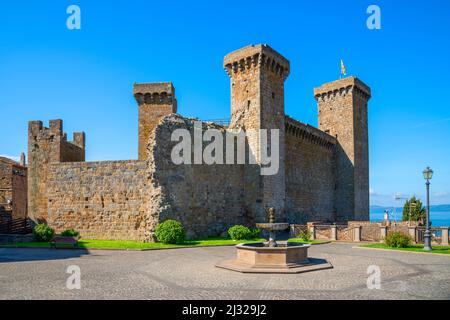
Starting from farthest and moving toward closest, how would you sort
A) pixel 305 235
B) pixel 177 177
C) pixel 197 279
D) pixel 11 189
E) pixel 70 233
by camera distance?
pixel 11 189
pixel 305 235
pixel 177 177
pixel 70 233
pixel 197 279

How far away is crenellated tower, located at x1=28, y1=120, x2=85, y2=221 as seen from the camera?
27.2 metres

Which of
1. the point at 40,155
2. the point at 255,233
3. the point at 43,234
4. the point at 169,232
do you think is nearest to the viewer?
the point at 169,232

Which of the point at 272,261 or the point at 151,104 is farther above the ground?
the point at 151,104

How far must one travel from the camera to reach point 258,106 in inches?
1141

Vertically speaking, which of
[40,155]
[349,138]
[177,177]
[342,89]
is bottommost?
[177,177]

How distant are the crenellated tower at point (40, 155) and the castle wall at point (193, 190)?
30.0ft

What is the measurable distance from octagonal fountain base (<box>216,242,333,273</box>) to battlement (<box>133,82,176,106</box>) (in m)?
26.0

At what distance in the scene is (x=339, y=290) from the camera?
10.1 m

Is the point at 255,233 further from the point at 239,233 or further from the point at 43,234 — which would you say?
the point at 43,234

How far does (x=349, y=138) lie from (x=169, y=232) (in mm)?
30367

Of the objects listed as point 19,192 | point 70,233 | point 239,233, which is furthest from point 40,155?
point 239,233

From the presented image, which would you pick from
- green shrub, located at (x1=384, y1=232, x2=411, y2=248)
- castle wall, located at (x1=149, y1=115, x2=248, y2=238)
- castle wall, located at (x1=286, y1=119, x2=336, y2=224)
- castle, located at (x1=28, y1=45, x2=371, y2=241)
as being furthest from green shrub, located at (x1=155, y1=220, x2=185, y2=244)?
castle wall, located at (x1=286, y1=119, x2=336, y2=224)

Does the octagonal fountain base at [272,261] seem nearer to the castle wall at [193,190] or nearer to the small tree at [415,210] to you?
the castle wall at [193,190]
